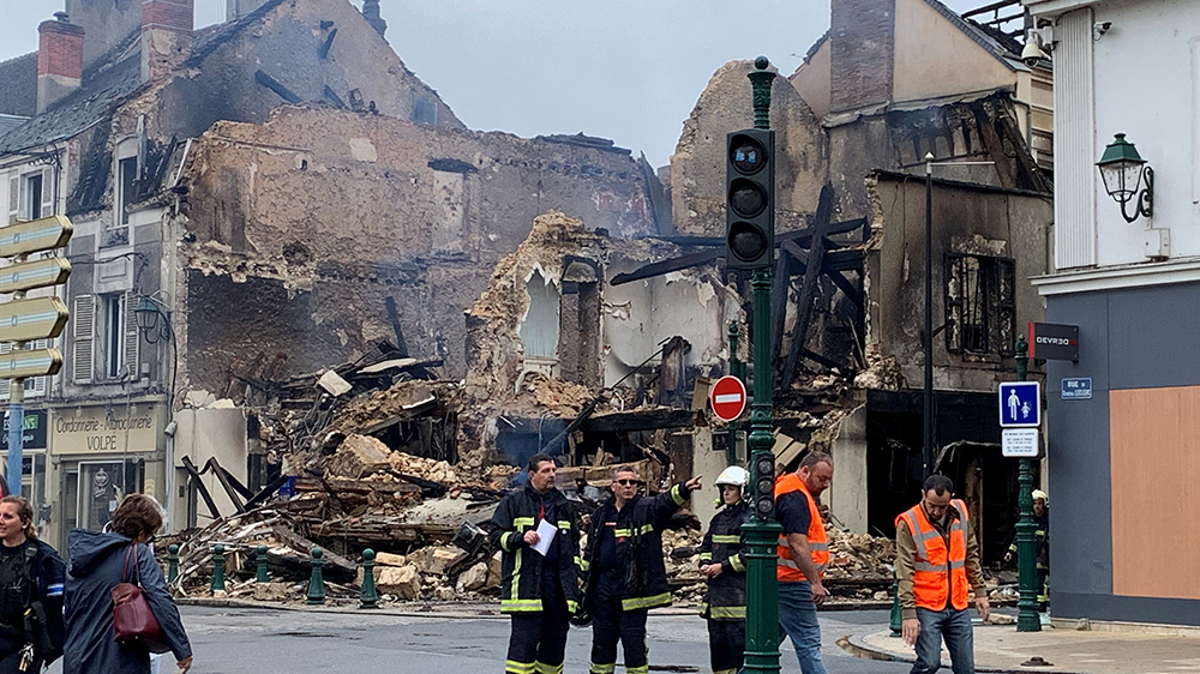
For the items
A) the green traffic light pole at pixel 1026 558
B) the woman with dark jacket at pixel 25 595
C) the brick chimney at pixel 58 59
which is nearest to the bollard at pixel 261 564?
the green traffic light pole at pixel 1026 558

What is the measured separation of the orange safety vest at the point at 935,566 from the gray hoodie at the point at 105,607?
458 cm

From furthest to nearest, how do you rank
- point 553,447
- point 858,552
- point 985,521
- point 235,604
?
point 553,447
point 985,521
point 858,552
point 235,604

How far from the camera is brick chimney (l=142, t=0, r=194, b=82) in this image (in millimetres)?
38094

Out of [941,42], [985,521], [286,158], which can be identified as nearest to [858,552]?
[985,521]

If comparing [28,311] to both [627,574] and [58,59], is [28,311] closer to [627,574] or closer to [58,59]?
[627,574]

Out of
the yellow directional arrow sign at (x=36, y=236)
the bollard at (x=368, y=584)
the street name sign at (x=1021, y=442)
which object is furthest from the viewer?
the bollard at (x=368, y=584)

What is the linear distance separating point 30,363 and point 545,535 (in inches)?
174

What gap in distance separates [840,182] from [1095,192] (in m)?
21.0

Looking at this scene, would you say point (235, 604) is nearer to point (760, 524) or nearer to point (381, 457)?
point (381, 457)

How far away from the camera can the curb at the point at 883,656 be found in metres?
13.8

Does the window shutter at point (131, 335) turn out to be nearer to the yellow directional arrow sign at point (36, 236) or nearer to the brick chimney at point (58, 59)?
the brick chimney at point (58, 59)

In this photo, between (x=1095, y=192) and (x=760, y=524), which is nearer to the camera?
(x=760, y=524)

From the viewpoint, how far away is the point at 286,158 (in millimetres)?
37250

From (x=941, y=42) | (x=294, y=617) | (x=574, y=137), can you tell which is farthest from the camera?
(x=574, y=137)
